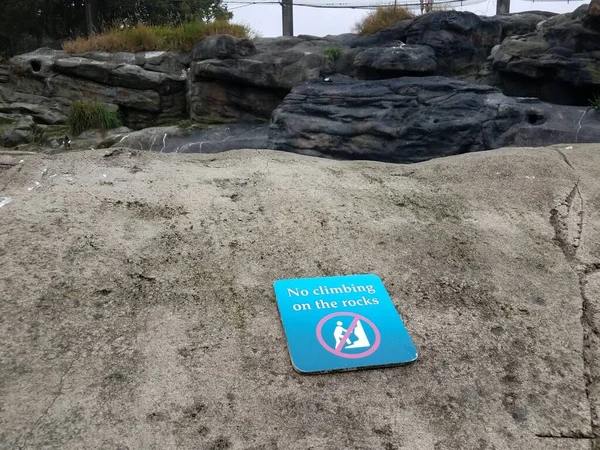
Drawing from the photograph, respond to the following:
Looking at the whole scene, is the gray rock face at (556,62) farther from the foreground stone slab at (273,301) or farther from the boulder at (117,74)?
the boulder at (117,74)

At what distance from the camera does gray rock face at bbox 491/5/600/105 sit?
715 cm

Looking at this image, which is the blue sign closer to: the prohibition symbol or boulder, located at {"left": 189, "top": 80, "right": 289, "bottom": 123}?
the prohibition symbol

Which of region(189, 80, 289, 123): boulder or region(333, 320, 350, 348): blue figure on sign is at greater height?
region(189, 80, 289, 123): boulder

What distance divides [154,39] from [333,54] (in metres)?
3.58

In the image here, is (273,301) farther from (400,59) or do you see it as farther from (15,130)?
(15,130)

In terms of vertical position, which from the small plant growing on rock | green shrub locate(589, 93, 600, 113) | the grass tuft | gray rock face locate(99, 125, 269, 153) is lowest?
gray rock face locate(99, 125, 269, 153)

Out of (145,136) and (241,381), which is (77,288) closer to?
(241,381)

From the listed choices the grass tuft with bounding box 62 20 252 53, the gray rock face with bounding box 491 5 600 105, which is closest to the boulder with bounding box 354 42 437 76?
the gray rock face with bounding box 491 5 600 105

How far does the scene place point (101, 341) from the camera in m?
1.94

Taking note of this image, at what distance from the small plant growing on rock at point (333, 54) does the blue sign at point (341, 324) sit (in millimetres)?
7154

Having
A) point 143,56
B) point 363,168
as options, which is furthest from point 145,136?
point 363,168

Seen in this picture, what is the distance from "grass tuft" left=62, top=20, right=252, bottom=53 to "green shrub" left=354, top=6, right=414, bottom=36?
8.25 feet

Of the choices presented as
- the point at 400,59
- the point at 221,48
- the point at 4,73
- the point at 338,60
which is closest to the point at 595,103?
the point at 400,59

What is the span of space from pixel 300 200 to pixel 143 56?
305 inches
